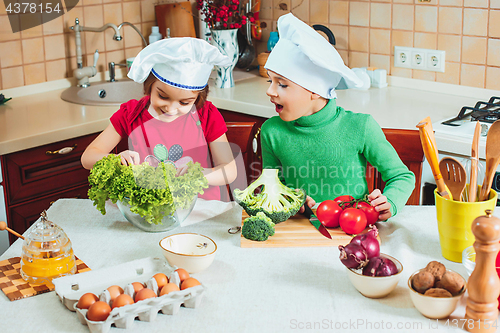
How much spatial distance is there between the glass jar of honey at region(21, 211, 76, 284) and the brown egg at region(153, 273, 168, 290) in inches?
8.6

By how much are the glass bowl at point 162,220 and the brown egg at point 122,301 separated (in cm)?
33

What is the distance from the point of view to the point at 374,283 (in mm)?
902

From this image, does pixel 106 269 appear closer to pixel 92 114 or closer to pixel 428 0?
pixel 92 114

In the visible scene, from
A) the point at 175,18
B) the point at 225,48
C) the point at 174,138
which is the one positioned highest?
the point at 175,18

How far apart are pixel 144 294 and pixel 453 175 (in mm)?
630

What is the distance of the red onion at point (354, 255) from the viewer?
0.91m

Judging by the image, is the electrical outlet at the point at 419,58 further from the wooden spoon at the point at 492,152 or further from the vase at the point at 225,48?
the wooden spoon at the point at 492,152

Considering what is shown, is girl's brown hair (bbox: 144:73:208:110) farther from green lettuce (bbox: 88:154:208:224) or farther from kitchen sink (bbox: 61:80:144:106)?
kitchen sink (bbox: 61:80:144:106)

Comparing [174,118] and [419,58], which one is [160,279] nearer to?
[174,118]

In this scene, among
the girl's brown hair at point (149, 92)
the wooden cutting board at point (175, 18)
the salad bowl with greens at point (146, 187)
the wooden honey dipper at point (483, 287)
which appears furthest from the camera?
the wooden cutting board at point (175, 18)

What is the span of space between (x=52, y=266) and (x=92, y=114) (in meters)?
1.24

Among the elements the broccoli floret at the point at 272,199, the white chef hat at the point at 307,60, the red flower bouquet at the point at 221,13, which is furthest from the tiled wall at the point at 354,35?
the broccoli floret at the point at 272,199

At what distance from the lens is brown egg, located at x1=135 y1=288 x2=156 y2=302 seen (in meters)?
0.88

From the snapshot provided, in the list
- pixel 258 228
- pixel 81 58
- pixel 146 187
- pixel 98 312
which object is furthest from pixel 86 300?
pixel 81 58
